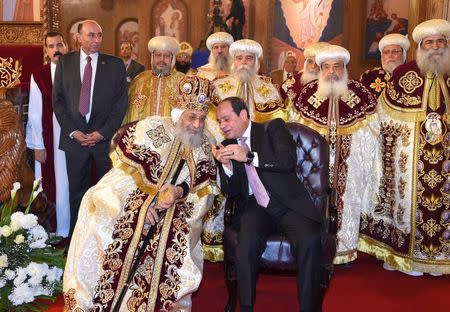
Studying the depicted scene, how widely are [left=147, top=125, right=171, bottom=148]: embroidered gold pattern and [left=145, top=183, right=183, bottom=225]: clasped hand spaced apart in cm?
32

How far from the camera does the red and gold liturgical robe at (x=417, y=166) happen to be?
557cm

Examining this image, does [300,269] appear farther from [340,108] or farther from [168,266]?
[340,108]

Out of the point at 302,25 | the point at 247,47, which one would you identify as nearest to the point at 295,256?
the point at 247,47

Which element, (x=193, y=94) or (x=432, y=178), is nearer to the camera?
(x=193, y=94)

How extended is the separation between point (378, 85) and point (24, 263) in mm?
4104

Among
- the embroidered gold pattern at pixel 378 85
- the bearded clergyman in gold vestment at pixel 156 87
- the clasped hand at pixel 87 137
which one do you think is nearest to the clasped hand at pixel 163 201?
the clasped hand at pixel 87 137

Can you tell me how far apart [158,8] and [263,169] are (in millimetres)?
9461

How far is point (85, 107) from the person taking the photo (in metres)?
5.56

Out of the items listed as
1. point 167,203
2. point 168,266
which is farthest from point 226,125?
point 168,266

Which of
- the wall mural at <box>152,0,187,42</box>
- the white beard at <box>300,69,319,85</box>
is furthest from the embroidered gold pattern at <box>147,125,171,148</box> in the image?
the wall mural at <box>152,0,187,42</box>

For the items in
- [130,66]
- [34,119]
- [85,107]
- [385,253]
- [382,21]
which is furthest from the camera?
[382,21]

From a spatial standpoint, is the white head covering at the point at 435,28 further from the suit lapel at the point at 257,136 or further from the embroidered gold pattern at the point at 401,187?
the suit lapel at the point at 257,136

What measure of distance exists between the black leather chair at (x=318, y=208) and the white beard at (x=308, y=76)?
1.63 meters

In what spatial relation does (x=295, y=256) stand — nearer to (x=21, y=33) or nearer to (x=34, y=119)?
(x=34, y=119)
